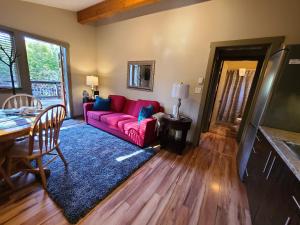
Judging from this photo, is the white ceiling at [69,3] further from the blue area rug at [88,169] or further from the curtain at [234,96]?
the curtain at [234,96]

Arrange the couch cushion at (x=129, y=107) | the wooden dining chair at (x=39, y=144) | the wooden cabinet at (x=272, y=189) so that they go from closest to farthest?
the wooden cabinet at (x=272, y=189) → the wooden dining chair at (x=39, y=144) → the couch cushion at (x=129, y=107)

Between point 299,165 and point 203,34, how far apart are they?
2.48 m

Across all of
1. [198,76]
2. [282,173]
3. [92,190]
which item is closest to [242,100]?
[198,76]

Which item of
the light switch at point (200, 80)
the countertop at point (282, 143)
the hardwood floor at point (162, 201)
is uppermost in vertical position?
the light switch at point (200, 80)

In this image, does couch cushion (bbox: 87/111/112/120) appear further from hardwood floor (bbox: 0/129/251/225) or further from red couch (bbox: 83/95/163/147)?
→ hardwood floor (bbox: 0/129/251/225)

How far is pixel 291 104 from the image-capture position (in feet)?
5.13

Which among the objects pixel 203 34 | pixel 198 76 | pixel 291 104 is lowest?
pixel 291 104

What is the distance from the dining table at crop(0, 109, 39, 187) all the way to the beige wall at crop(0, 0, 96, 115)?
1.83 metres

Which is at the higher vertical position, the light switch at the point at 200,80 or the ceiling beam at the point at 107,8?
the ceiling beam at the point at 107,8

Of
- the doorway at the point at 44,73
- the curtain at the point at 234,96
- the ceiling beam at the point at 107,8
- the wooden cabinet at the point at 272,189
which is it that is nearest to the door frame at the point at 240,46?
the wooden cabinet at the point at 272,189

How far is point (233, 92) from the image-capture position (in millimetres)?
4879

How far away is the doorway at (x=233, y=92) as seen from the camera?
4.59 meters

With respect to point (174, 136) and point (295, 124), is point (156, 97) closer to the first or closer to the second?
point (174, 136)

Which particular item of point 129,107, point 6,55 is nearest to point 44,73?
point 6,55
